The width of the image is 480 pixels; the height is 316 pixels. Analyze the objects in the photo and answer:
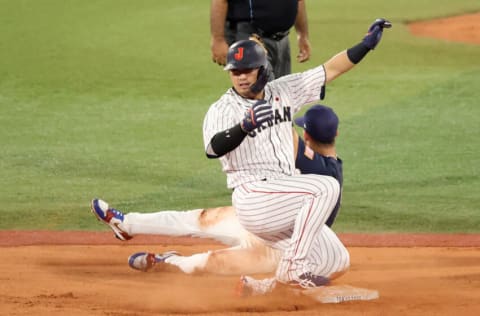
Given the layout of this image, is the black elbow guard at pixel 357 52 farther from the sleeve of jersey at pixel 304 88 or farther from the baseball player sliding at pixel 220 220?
the baseball player sliding at pixel 220 220

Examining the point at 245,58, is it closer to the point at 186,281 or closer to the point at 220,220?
the point at 220,220

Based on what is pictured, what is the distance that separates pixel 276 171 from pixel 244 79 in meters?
0.50

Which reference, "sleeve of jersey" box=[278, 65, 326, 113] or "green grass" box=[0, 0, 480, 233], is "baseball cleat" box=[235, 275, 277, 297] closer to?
"sleeve of jersey" box=[278, 65, 326, 113]

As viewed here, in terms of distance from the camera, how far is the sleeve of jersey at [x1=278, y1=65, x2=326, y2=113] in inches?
229

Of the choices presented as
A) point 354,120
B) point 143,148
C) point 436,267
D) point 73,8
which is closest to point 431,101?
point 354,120

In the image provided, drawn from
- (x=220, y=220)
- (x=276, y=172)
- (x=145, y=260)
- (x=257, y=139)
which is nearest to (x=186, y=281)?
(x=145, y=260)

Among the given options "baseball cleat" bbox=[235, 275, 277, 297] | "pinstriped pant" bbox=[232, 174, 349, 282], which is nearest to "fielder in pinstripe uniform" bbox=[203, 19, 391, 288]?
"pinstriped pant" bbox=[232, 174, 349, 282]

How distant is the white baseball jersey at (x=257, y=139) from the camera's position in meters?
5.53

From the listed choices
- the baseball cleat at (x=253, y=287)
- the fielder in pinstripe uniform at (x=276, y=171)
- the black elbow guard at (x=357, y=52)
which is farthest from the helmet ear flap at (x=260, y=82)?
the baseball cleat at (x=253, y=287)

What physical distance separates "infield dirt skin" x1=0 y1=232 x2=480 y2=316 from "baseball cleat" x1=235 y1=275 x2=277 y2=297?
0.13ft

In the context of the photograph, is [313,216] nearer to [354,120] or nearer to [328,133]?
[328,133]

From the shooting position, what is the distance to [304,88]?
19.1 ft

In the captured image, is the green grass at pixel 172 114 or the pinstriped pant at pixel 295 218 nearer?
the pinstriped pant at pixel 295 218

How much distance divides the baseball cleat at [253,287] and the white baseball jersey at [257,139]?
19.6 inches
